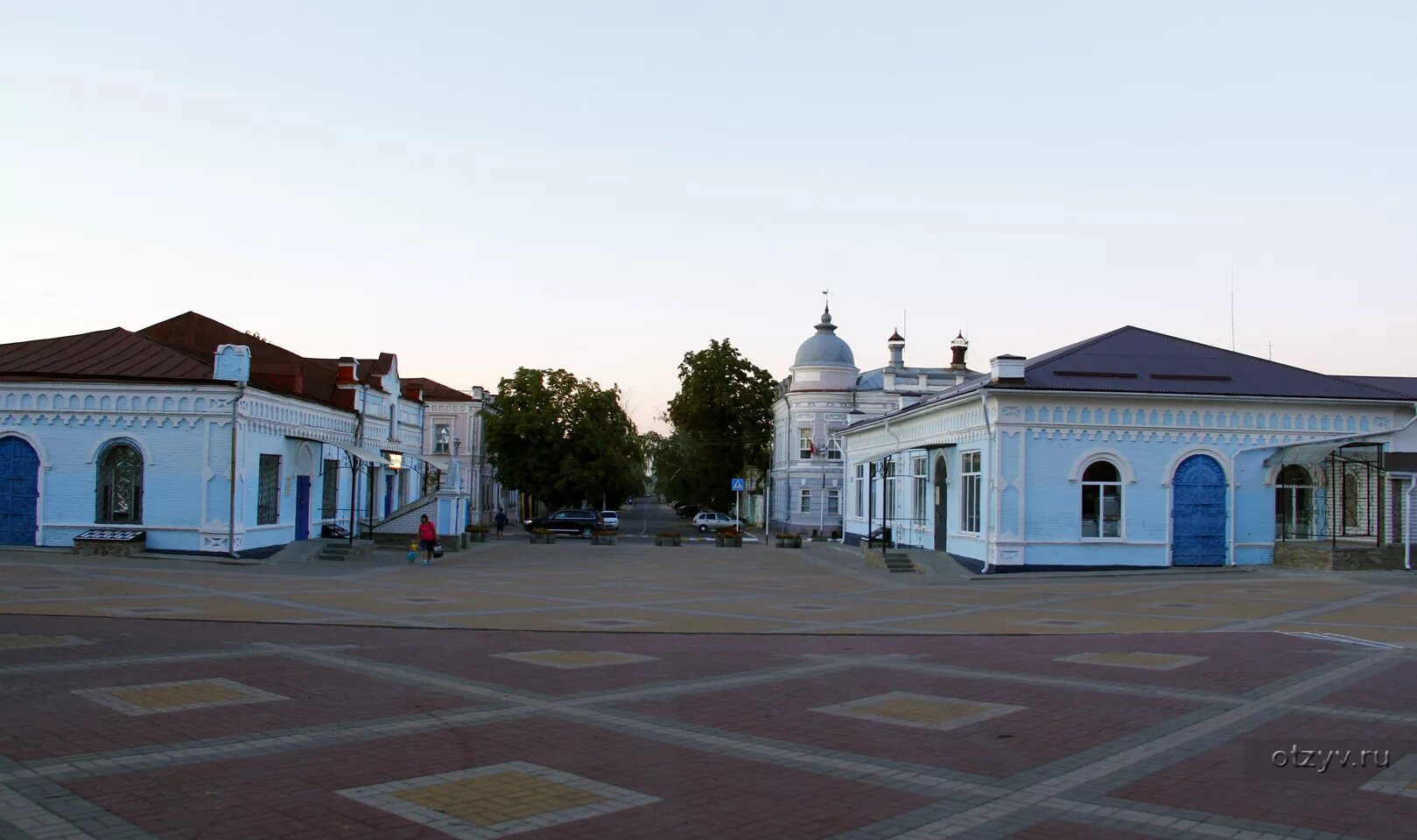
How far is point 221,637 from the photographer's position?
1552cm

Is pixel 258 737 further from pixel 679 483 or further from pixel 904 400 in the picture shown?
pixel 679 483

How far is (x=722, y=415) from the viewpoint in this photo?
7000cm

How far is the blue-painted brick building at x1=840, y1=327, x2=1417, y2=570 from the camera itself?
3080cm

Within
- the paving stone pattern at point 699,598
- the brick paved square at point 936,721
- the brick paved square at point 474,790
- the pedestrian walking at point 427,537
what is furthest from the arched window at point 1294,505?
the brick paved square at point 474,790

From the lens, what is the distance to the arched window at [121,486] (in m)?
30.7

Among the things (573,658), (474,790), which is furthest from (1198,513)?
(474,790)

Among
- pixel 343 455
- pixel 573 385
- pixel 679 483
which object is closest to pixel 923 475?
pixel 343 455

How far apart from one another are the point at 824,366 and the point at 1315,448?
→ 3532cm

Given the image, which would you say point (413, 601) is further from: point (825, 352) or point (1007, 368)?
point (825, 352)

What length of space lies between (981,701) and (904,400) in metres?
42.4

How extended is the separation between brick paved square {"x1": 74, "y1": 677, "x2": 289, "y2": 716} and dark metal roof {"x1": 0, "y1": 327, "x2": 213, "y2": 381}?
21.3 m

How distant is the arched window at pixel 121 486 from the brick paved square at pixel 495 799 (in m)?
26.3

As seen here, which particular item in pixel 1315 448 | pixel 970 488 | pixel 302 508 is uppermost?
pixel 1315 448

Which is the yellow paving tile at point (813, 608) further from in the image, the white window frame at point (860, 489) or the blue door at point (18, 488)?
the white window frame at point (860, 489)
